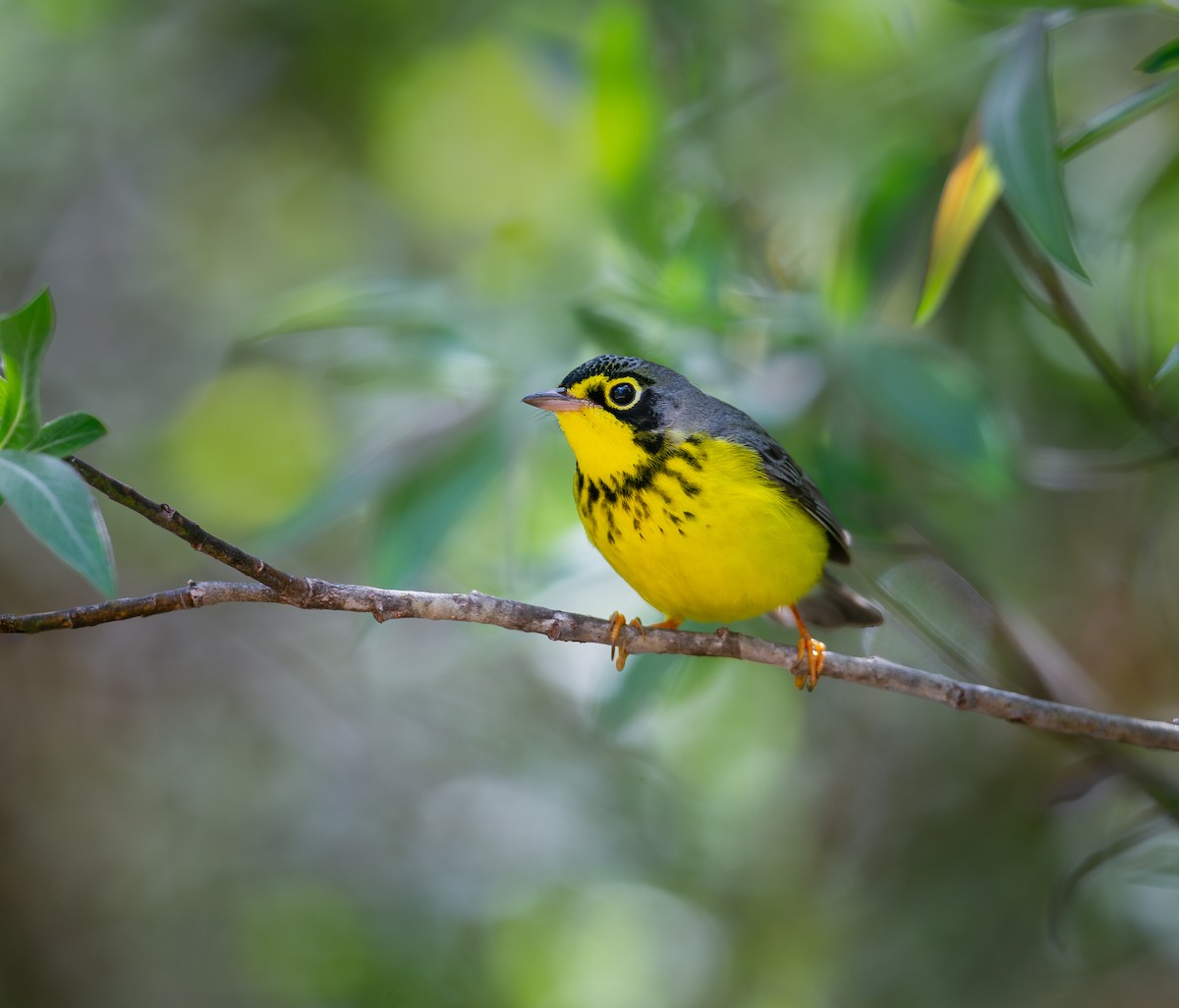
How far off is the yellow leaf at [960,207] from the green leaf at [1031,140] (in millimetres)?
188

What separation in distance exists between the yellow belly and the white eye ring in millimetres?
342

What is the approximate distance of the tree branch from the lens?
2.64m

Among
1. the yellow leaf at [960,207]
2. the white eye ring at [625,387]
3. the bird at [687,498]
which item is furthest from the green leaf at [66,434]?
the yellow leaf at [960,207]

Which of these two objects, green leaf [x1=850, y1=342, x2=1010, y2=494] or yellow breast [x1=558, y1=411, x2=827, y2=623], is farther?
green leaf [x1=850, y1=342, x2=1010, y2=494]

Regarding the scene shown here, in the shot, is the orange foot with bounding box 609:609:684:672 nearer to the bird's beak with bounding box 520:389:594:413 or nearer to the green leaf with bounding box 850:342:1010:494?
the bird's beak with bounding box 520:389:594:413

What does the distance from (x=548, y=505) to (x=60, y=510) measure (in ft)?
12.5

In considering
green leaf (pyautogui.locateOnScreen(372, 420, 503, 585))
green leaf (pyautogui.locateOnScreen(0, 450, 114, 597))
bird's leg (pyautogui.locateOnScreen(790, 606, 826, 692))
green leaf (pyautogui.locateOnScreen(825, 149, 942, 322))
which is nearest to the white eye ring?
green leaf (pyautogui.locateOnScreen(372, 420, 503, 585))

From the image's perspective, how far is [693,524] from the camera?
4.37 meters

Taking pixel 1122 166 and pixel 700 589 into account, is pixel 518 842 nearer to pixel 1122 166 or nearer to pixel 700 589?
pixel 700 589

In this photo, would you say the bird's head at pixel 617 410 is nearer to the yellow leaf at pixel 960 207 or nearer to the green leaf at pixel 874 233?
the green leaf at pixel 874 233

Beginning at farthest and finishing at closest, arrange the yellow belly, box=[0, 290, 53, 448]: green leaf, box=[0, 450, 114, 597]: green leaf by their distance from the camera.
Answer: the yellow belly → box=[0, 290, 53, 448]: green leaf → box=[0, 450, 114, 597]: green leaf

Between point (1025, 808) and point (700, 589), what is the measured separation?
11.3 feet

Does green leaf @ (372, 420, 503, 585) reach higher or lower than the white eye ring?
lower

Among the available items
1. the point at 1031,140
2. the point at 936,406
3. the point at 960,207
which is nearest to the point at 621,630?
the point at 936,406
